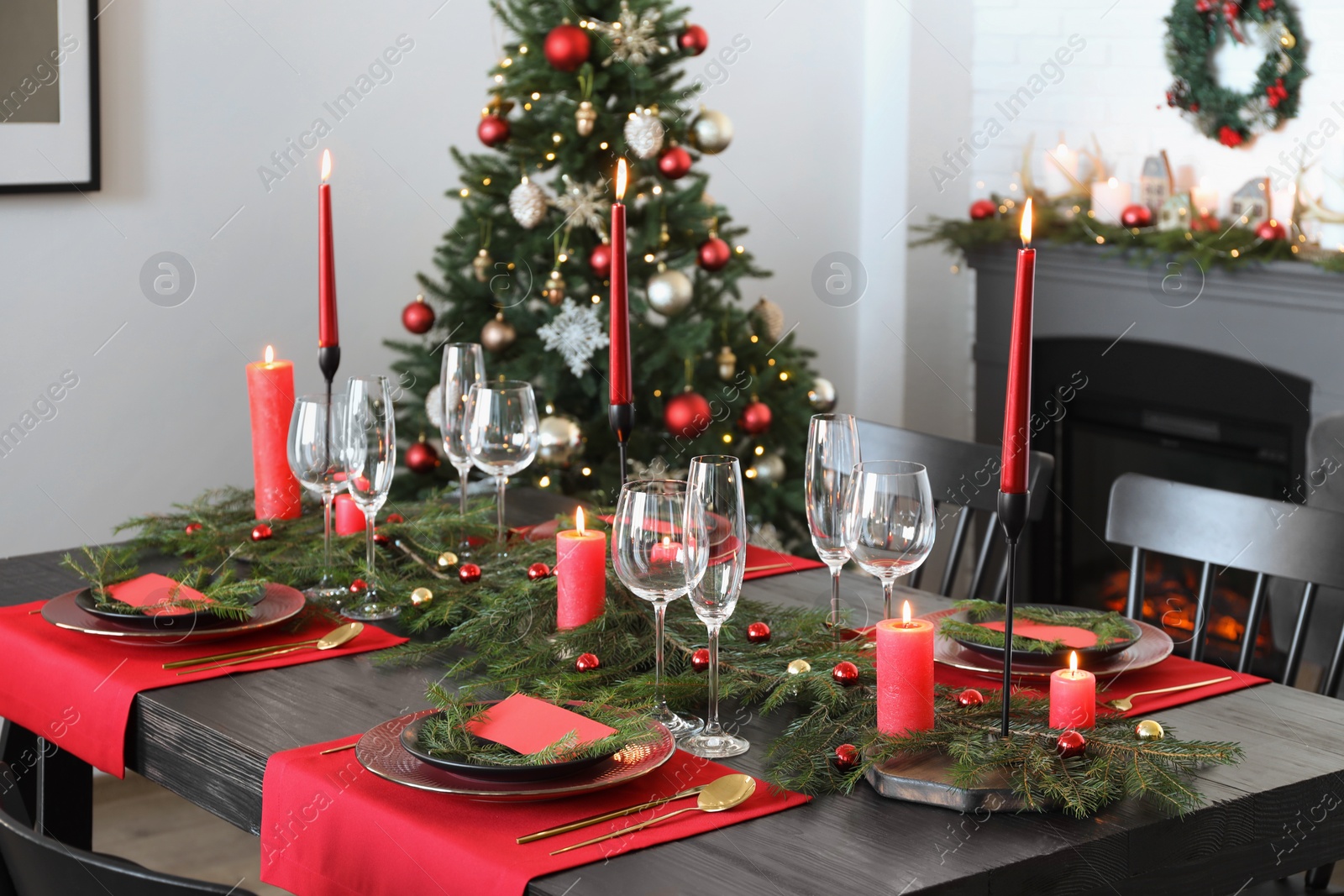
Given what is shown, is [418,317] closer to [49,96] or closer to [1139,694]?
[49,96]

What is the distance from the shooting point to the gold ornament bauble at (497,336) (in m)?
2.96

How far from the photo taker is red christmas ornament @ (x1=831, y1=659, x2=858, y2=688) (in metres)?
1.31

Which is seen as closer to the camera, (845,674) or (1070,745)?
(1070,745)

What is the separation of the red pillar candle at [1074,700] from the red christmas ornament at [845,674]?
19 cm

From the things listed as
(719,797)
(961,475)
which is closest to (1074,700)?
(719,797)

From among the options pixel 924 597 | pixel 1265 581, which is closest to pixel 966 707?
pixel 924 597

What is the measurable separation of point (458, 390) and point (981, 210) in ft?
7.65

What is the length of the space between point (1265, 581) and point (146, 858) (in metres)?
2.11

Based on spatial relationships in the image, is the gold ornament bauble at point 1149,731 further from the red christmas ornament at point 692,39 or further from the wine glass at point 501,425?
the red christmas ornament at point 692,39

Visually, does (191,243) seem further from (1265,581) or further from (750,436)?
(1265,581)

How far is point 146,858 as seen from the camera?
110 inches

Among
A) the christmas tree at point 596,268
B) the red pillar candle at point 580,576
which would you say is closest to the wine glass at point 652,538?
the red pillar candle at point 580,576

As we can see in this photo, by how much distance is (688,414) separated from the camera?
288 centimetres

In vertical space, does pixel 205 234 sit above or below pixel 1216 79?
below
